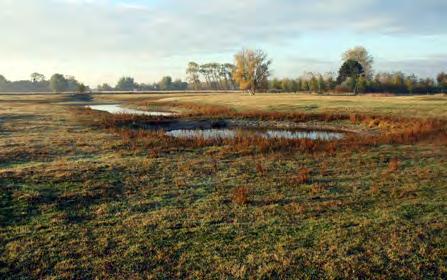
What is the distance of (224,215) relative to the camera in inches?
412

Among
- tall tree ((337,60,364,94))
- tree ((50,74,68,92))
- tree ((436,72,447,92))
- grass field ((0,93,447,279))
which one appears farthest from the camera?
tree ((50,74,68,92))

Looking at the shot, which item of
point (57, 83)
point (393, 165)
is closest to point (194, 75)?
point (57, 83)

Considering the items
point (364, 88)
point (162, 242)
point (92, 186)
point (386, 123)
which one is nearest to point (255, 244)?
point (162, 242)

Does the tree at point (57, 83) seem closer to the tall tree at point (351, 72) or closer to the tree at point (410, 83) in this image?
the tall tree at point (351, 72)

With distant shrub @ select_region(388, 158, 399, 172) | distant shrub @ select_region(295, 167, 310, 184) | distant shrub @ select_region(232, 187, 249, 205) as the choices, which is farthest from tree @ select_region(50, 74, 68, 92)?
distant shrub @ select_region(232, 187, 249, 205)

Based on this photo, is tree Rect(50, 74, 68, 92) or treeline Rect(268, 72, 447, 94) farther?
tree Rect(50, 74, 68, 92)

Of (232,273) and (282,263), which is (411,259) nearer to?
(282,263)

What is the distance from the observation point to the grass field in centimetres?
765

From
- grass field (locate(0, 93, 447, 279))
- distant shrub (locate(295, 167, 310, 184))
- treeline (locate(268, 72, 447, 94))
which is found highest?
treeline (locate(268, 72, 447, 94))

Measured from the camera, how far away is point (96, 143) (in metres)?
23.3

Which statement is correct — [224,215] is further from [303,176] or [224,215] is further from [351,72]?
[351,72]

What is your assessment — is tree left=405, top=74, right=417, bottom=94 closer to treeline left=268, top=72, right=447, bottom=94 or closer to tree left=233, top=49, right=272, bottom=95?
treeline left=268, top=72, right=447, bottom=94

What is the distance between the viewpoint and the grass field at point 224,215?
7652 mm

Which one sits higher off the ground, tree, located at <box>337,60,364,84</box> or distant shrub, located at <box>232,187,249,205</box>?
tree, located at <box>337,60,364,84</box>
